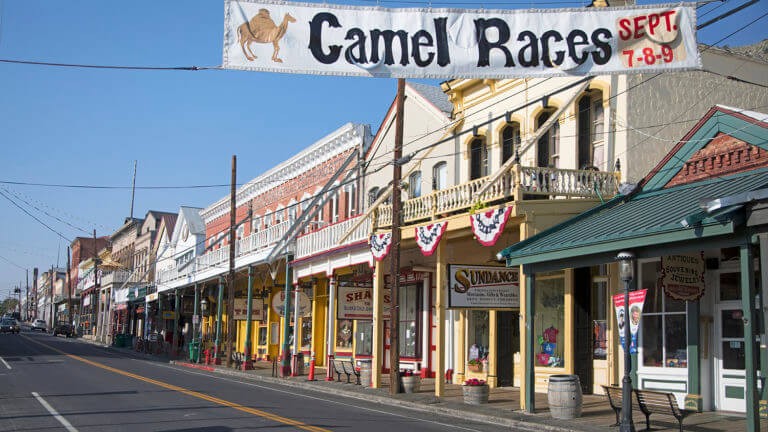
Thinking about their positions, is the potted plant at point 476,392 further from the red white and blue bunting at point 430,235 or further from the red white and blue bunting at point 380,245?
the red white and blue bunting at point 380,245

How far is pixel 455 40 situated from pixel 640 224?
5.61 m

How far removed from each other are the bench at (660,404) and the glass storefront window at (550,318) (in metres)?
6.17

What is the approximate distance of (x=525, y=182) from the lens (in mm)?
16578

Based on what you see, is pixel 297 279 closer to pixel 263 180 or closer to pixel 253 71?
pixel 263 180

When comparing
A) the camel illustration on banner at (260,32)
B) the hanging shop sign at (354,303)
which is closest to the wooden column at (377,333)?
the hanging shop sign at (354,303)

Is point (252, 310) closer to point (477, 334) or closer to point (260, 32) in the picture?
point (477, 334)

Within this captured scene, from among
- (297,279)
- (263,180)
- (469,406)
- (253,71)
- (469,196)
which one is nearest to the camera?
(253,71)

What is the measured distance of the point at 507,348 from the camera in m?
21.1

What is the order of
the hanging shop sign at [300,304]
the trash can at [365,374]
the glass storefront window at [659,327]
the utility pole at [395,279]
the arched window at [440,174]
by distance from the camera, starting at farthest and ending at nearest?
1. the hanging shop sign at [300,304]
2. the arched window at [440,174]
3. the trash can at [365,374]
4. the utility pole at [395,279]
5. the glass storefront window at [659,327]

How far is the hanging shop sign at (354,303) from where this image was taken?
79.7 feet

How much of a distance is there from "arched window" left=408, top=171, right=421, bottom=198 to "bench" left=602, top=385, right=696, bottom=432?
42.4 feet

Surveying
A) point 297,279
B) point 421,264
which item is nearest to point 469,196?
point 421,264

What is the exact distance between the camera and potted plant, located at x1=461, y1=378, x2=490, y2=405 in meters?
16.8

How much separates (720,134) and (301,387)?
14.7 m
